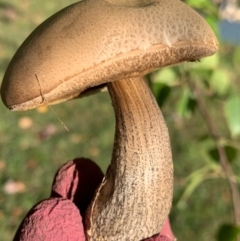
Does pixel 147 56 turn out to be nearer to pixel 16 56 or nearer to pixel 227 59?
pixel 16 56

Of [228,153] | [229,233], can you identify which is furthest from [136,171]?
[228,153]

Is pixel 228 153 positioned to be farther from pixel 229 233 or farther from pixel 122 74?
pixel 122 74

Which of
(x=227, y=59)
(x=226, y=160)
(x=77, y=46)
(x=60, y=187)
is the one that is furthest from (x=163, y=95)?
(x=227, y=59)

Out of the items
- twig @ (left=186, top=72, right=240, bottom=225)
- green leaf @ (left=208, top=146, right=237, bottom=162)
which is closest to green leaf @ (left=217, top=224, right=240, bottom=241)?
twig @ (left=186, top=72, right=240, bottom=225)

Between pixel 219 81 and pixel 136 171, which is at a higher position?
pixel 136 171

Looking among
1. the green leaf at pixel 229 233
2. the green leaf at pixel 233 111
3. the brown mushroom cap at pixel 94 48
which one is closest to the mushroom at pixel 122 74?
the brown mushroom cap at pixel 94 48

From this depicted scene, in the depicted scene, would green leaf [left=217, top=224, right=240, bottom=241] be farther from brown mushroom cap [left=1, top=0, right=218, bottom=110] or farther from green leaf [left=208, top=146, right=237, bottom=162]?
brown mushroom cap [left=1, top=0, right=218, bottom=110]
